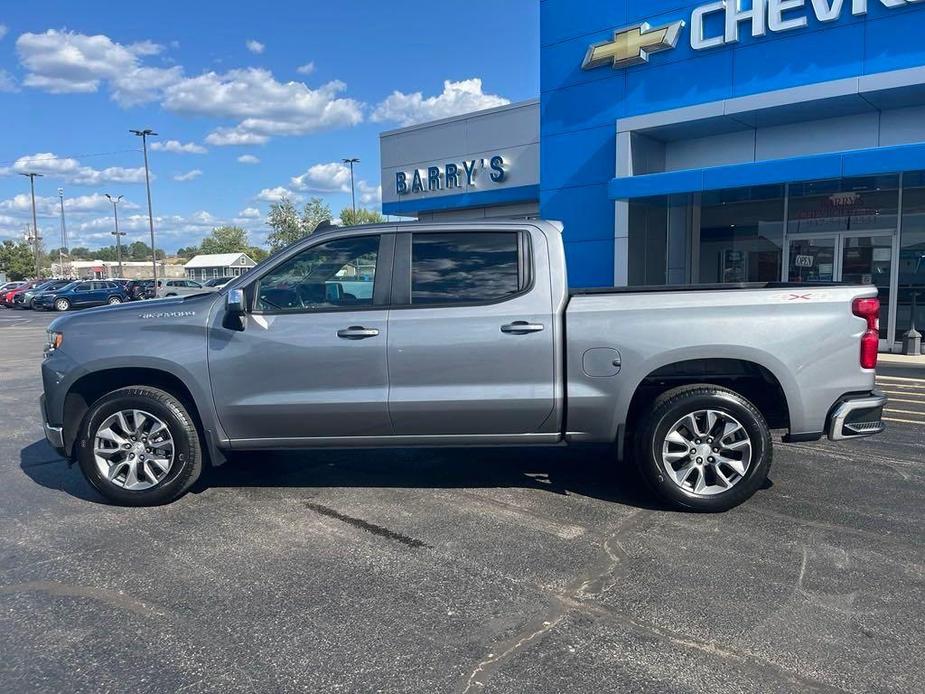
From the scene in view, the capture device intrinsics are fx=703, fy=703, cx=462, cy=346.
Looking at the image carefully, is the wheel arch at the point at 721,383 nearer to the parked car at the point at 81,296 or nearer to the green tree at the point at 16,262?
the parked car at the point at 81,296

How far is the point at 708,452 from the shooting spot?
4691 mm

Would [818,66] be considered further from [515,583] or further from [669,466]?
[515,583]

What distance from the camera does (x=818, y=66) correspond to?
40.6 feet

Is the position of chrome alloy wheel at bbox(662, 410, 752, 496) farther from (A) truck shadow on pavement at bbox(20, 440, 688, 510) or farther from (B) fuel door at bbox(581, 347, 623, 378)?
(B) fuel door at bbox(581, 347, 623, 378)

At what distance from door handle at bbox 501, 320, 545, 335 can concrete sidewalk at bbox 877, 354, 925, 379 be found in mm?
8616

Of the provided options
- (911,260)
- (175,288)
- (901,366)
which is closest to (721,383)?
(901,366)

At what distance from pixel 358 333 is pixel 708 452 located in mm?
2482

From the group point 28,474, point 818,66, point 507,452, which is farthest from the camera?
point 818,66

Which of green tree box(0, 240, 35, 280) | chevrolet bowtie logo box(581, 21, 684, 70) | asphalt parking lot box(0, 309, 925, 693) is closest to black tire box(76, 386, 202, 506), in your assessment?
asphalt parking lot box(0, 309, 925, 693)

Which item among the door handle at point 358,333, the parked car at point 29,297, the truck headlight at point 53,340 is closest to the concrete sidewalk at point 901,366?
the door handle at point 358,333

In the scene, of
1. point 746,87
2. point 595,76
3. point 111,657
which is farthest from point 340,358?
point 595,76

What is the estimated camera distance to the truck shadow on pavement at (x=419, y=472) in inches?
212

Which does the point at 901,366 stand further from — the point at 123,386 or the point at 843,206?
the point at 123,386

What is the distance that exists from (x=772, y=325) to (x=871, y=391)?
2.82ft
